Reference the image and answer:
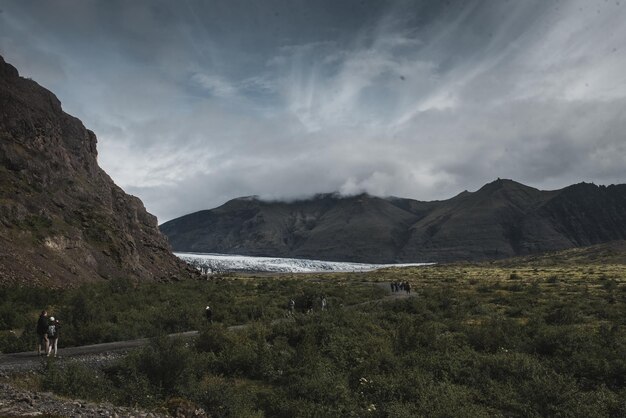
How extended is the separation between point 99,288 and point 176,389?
102 ft

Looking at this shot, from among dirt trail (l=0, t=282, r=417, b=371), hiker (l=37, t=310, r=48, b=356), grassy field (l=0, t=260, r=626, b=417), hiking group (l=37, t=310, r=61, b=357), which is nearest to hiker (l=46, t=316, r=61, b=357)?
hiking group (l=37, t=310, r=61, b=357)

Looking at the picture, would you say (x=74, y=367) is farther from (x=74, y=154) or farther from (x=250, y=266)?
(x=250, y=266)

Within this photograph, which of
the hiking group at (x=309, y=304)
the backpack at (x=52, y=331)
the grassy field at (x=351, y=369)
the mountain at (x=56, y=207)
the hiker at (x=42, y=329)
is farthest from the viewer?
the mountain at (x=56, y=207)

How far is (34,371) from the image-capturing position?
15438 millimetres

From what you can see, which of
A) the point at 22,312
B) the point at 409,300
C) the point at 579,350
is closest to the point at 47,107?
the point at 22,312

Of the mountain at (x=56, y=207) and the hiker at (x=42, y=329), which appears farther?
the mountain at (x=56, y=207)

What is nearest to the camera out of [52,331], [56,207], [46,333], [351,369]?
[351,369]

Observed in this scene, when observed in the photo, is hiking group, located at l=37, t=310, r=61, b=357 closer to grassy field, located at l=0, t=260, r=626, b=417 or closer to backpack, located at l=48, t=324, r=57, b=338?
backpack, located at l=48, t=324, r=57, b=338

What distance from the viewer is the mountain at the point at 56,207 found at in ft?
139

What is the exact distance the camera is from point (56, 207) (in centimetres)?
5428

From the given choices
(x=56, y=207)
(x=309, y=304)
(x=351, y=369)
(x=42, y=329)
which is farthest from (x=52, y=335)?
(x=56, y=207)

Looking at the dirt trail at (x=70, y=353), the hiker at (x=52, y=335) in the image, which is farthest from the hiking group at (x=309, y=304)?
the hiker at (x=52, y=335)

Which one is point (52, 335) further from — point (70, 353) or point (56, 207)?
point (56, 207)

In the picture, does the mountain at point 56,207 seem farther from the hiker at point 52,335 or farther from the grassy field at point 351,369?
the hiker at point 52,335
